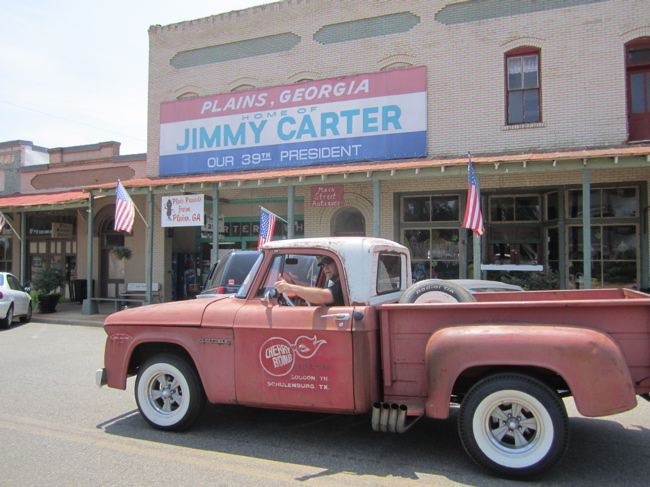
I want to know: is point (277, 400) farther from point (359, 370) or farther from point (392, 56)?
point (392, 56)

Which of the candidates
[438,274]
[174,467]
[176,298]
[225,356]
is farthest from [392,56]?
[174,467]

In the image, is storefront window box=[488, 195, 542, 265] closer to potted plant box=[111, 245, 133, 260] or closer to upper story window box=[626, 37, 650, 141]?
upper story window box=[626, 37, 650, 141]

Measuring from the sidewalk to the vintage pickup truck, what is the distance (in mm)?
10179

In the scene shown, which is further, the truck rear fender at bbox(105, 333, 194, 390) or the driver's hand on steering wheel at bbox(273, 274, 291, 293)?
the truck rear fender at bbox(105, 333, 194, 390)

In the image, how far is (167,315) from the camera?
513 cm

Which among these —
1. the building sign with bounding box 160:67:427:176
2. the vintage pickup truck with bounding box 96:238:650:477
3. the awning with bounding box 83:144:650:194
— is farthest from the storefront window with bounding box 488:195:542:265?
the vintage pickup truck with bounding box 96:238:650:477

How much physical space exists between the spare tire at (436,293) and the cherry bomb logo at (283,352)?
94cm

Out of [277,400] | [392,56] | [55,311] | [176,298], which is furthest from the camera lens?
[176,298]

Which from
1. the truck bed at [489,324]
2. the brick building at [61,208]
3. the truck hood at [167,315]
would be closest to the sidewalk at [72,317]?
the brick building at [61,208]

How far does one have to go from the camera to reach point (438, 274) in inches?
557

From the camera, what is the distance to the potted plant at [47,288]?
16.5m

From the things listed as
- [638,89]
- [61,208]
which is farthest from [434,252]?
[61,208]

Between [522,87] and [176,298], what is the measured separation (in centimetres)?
1287

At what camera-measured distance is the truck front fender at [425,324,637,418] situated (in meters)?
3.72
